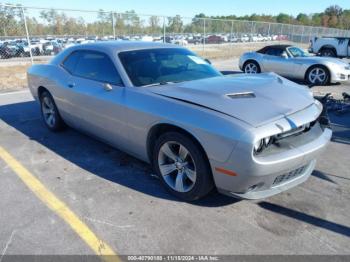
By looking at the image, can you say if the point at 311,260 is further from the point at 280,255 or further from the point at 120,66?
the point at 120,66

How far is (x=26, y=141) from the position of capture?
5.32 metres

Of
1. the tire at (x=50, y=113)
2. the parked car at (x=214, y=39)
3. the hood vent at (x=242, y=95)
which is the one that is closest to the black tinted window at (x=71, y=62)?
the tire at (x=50, y=113)

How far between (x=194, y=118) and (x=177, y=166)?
0.62 meters

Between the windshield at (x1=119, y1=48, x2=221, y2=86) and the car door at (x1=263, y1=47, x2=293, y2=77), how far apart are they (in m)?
6.96

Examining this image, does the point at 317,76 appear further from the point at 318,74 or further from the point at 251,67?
the point at 251,67

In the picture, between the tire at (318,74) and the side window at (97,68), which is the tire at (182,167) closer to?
the side window at (97,68)

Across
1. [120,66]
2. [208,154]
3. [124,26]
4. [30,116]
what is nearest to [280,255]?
[208,154]

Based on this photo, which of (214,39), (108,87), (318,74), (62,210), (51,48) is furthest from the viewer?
(214,39)

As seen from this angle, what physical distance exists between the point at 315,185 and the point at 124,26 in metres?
18.7

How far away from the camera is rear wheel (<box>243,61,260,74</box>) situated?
1168 cm

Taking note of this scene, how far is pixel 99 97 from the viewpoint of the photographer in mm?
4105

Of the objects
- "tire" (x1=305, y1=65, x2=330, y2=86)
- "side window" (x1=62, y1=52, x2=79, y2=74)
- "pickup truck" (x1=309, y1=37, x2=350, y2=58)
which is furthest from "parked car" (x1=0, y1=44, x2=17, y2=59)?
"pickup truck" (x1=309, y1=37, x2=350, y2=58)

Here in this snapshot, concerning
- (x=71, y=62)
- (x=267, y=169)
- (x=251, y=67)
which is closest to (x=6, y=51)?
(x=251, y=67)

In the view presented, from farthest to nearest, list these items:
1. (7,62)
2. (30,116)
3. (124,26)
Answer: (124,26)
(7,62)
(30,116)
